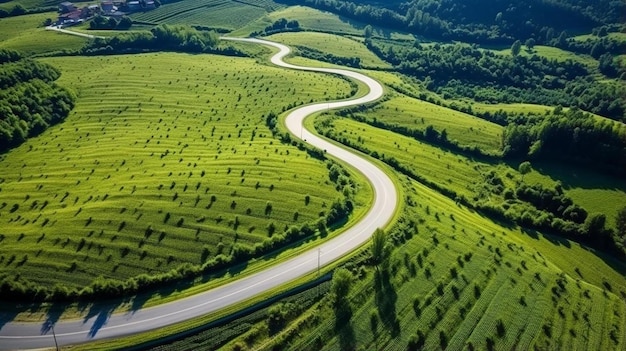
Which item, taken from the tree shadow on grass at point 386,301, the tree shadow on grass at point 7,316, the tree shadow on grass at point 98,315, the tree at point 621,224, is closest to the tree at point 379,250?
the tree shadow on grass at point 386,301

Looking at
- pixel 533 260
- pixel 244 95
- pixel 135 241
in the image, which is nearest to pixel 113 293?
pixel 135 241

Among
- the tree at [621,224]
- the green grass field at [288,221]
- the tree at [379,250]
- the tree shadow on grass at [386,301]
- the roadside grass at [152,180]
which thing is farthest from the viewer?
the tree at [621,224]

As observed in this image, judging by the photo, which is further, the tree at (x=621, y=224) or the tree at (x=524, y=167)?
the tree at (x=524, y=167)

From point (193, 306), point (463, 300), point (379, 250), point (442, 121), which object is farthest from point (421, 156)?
point (193, 306)

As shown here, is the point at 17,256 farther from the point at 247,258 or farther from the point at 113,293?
the point at 247,258

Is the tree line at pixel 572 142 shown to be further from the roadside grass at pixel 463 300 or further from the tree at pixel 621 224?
the roadside grass at pixel 463 300

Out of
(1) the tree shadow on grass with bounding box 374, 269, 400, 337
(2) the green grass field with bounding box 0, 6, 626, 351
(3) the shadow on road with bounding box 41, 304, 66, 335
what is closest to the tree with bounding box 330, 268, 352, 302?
(2) the green grass field with bounding box 0, 6, 626, 351

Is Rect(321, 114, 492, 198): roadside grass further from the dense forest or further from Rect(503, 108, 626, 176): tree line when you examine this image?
the dense forest
